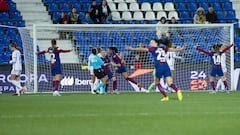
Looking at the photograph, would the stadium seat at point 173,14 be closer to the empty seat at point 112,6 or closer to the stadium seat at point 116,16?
the stadium seat at point 116,16

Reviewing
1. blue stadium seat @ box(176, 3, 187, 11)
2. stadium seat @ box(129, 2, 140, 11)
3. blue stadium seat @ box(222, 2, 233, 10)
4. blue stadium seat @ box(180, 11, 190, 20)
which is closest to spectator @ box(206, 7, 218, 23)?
blue stadium seat @ box(180, 11, 190, 20)

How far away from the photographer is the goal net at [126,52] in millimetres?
26153

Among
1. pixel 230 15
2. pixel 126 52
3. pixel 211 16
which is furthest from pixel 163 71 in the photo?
pixel 230 15

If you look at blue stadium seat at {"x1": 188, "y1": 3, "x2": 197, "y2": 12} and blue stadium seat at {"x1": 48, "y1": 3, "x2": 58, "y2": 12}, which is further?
blue stadium seat at {"x1": 188, "y1": 3, "x2": 197, "y2": 12}

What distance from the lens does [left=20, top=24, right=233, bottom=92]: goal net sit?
85.8 ft

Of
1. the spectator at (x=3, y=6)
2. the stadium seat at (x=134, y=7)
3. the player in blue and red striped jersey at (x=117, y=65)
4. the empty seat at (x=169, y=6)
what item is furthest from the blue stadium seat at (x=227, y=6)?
the spectator at (x=3, y=6)

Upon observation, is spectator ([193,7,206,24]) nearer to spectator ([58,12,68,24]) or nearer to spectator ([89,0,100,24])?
spectator ([89,0,100,24])

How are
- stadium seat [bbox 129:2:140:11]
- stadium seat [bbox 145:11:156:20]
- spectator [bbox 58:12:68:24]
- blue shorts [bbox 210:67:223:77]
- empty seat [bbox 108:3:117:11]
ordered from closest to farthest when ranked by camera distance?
blue shorts [bbox 210:67:223:77], spectator [bbox 58:12:68:24], stadium seat [bbox 145:11:156:20], empty seat [bbox 108:3:117:11], stadium seat [bbox 129:2:140:11]

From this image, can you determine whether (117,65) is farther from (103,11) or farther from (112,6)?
(112,6)

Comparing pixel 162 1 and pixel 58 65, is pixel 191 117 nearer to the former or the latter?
pixel 58 65

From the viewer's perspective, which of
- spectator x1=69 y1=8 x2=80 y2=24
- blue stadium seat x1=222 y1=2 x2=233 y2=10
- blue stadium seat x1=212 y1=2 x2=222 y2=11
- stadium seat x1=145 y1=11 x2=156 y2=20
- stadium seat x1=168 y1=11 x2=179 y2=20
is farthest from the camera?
blue stadium seat x1=222 y1=2 x2=233 y2=10

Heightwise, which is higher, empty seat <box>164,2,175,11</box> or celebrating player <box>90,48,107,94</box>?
empty seat <box>164,2,175,11</box>

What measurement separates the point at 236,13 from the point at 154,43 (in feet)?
47.1

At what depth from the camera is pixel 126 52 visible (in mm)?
27234
